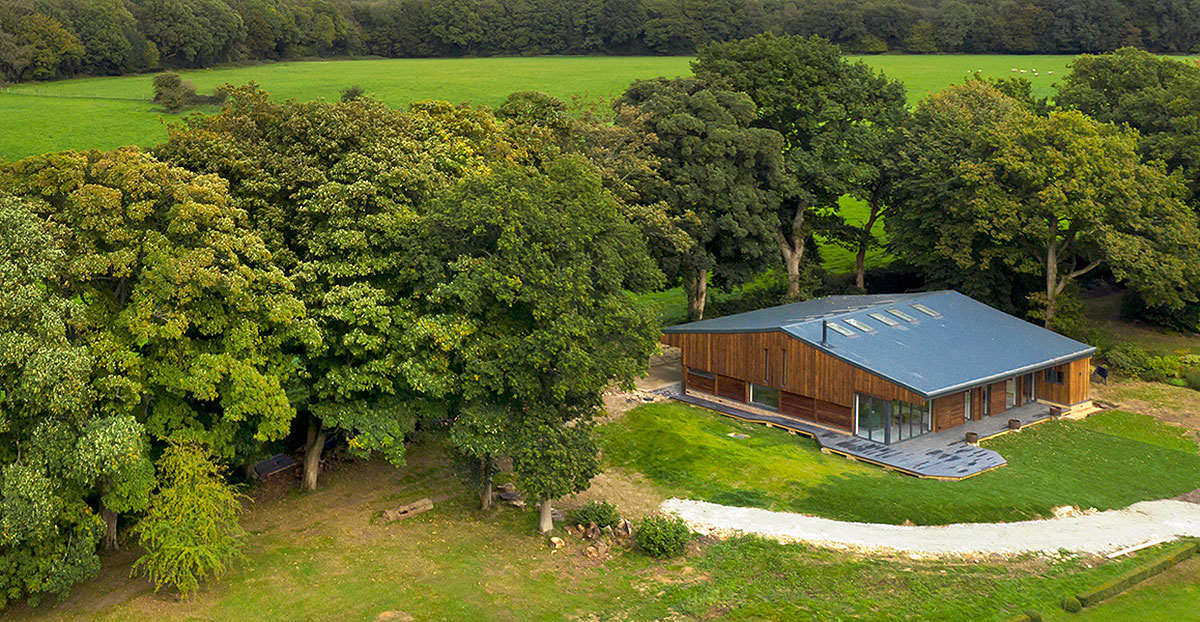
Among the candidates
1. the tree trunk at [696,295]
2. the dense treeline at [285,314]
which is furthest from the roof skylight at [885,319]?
the tree trunk at [696,295]

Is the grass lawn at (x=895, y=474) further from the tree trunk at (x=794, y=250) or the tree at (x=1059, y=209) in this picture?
the tree trunk at (x=794, y=250)

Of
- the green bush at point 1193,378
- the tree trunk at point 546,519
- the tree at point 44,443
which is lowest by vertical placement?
the green bush at point 1193,378

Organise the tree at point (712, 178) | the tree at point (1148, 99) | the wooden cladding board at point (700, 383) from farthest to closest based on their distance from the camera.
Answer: the tree at point (1148, 99) → the tree at point (712, 178) → the wooden cladding board at point (700, 383)

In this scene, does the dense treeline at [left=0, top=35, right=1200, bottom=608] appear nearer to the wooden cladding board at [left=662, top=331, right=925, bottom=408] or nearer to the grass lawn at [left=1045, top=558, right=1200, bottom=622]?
the wooden cladding board at [left=662, top=331, right=925, bottom=408]

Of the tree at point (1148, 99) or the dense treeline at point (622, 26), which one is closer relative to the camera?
the tree at point (1148, 99)

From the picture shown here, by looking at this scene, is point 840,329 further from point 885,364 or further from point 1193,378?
point 1193,378

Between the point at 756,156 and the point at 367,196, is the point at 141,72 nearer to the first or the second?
the point at 756,156

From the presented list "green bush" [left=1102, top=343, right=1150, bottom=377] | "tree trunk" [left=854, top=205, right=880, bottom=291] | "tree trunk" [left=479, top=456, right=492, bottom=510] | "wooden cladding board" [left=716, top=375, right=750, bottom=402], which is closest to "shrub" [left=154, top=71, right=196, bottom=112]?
"wooden cladding board" [left=716, top=375, right=750, bottom=402]

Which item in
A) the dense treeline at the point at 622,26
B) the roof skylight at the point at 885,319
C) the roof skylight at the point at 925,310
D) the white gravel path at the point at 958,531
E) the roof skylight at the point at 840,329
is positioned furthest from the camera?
the dense treeline at the point at 622,26
